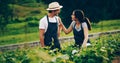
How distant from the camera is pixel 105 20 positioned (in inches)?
1394

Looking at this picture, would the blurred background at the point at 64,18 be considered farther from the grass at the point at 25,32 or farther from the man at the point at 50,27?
the man at the point at 50,27

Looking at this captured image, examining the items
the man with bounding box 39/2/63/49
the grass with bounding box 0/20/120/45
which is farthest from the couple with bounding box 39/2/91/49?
the grass with bounding box 0/20/120/45

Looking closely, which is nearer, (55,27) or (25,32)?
(55,27)

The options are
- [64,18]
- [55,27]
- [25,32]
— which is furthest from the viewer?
[64,18]

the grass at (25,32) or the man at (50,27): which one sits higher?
the man at (50,27)

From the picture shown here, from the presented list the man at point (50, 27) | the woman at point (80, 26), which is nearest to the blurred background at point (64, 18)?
the man at point (50, 27)

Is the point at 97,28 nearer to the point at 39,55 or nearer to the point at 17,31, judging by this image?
the point at 17,31

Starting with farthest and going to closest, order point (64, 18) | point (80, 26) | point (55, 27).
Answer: point (64, 18) < point (55, 27) < point (80, 26)

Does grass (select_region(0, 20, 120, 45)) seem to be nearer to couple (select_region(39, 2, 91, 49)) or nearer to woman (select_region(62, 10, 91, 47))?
couple (select_region(39, 2, 91, 49))

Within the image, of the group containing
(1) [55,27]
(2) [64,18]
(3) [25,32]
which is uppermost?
(1) [55,27]

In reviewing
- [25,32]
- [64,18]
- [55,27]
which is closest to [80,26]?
[55,27]

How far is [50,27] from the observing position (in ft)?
27.5

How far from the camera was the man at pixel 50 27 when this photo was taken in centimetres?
820

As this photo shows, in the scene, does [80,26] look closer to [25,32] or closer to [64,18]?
[25,32]
